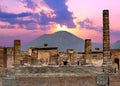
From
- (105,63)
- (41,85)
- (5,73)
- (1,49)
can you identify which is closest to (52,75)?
(41,85)

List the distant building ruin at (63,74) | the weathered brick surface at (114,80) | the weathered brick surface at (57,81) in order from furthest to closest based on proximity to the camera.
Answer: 1. the weathered brick surface at (114,80)
2. the distant building ruin at (63,74)
3. the weathered brick surface at (57,81)

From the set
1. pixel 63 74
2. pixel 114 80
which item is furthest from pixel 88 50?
pixel 63 74

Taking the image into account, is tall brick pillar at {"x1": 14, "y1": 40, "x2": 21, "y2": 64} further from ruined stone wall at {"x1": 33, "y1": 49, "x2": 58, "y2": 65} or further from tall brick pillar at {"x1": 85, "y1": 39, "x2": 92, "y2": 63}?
tall brick pillar at {"x1": 85, "y1": 39, "x2": 92, "y2": 63}

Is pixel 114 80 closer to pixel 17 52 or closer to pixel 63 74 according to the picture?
pixel 63 74

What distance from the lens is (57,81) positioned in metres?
25.4

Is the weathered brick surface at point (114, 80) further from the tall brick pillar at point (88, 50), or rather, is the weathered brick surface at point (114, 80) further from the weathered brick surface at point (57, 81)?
the tall brick pillar at point (88, 50)

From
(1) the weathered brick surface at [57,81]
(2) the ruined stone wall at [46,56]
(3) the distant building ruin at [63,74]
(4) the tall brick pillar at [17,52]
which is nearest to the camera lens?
(1) the weathered brick surface at [57,81]

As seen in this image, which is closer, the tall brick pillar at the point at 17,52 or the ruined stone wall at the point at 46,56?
the tall brick pillar at the point at 17,52

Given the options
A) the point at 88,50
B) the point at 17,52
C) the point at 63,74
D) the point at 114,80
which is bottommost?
the point at 114,80

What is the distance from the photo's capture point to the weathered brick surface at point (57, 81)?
25.1 metres

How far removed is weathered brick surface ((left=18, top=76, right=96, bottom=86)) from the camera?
82.3ft

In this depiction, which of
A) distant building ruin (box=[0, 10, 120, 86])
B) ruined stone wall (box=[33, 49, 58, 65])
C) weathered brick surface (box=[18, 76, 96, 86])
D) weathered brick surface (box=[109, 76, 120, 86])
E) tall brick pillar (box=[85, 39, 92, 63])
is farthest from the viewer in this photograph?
ruined stone wall (box=[33, 49, 58, 65])

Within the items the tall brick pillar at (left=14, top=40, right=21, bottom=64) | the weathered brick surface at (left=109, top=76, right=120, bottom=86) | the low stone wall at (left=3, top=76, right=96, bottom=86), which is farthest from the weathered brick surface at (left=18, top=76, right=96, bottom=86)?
the tall brick pillar at (left=14, top=40, right=21, bottom=64)

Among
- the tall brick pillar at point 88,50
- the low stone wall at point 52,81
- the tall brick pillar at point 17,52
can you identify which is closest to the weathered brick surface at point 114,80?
the low stone wall at point 52,81
